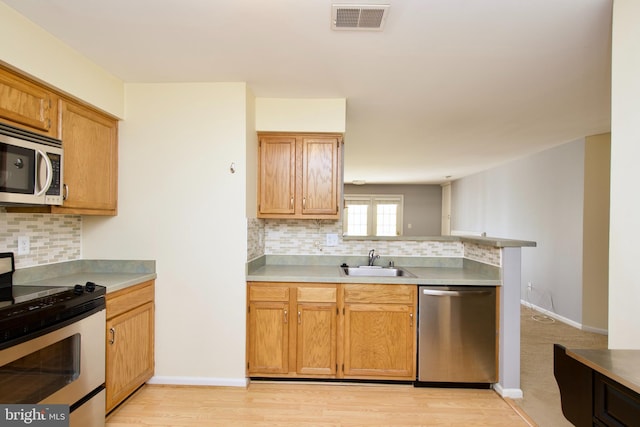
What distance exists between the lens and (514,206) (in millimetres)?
5754

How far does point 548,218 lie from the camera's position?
4777 mm

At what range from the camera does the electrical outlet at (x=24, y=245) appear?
83.2 inches

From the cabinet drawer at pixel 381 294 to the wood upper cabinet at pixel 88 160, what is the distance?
1952 mm

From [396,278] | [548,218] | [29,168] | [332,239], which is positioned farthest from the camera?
[548,218]

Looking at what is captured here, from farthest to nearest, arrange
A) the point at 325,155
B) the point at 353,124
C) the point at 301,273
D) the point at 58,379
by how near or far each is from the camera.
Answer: the point at 353,124
the point at 325,155
the point at 301,273
the point at 58,379

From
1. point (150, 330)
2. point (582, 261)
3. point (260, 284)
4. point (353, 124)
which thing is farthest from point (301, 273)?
point (582, 261)

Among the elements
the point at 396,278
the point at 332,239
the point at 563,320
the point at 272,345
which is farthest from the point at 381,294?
the point at 563,320

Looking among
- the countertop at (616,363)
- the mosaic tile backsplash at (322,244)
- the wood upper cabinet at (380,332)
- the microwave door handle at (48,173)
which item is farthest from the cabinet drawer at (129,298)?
the countertop at (616,363)

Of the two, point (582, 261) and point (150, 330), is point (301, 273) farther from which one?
point (582, 261)

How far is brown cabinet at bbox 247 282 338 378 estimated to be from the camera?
8.61 feet

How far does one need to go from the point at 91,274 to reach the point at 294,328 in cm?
159

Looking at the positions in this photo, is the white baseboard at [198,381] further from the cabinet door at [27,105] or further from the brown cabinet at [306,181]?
the cabinet door at [27,105]

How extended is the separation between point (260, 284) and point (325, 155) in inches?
48.9

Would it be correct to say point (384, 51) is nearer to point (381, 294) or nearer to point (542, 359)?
point (381, 294)
